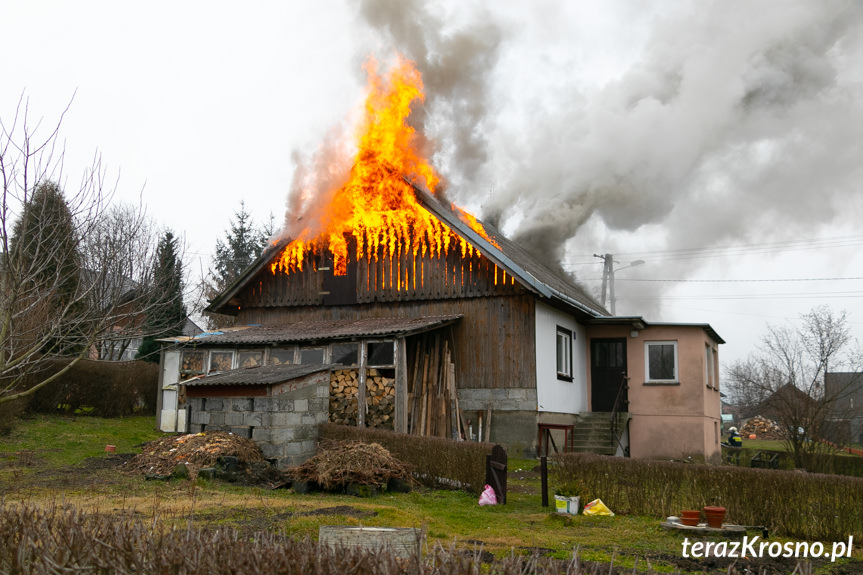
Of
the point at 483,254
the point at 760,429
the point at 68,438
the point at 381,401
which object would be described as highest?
the point at 483,254

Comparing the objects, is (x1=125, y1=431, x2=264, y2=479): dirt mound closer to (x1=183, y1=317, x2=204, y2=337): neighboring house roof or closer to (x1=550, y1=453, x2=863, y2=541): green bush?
(x1=183, y1=317, x2=204, y2=337): neighboring house roof

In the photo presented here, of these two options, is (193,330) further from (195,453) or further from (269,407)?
(269,407)

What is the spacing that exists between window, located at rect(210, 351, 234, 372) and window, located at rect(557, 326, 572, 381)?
9.50 m

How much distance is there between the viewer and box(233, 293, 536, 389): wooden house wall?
19.9 meters

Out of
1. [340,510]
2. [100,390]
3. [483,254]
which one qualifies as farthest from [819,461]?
[100,390]

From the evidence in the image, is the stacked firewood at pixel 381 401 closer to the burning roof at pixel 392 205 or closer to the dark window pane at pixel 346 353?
the dark window pane at pixel 346 353

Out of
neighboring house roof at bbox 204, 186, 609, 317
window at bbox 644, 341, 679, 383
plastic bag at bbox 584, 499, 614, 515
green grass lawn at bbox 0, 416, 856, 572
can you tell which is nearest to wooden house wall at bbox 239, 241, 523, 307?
neighboring house roof at bbox 204, 186, 609, 317

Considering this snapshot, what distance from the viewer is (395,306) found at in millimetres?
21781

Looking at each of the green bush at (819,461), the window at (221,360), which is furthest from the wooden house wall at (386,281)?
the green bush at (819,461)

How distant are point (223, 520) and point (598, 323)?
17325 mm

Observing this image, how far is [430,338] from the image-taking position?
20656mm

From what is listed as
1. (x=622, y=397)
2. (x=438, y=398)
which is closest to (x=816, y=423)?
(x=622, y=397)

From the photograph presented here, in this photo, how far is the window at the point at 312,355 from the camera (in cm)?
1955

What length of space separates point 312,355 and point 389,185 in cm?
555
